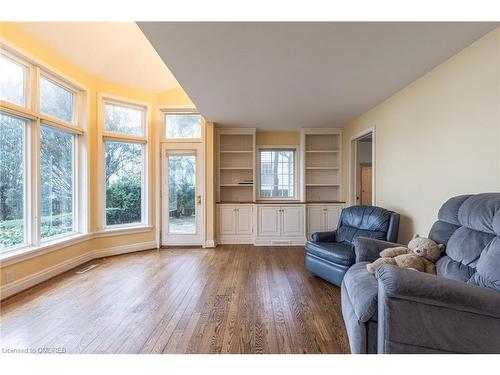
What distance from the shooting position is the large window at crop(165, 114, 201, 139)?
4.64m

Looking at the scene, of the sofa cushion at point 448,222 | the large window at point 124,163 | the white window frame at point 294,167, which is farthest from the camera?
the white window frame at point 294,167

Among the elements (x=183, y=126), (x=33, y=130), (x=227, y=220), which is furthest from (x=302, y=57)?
(x=227, y=220)

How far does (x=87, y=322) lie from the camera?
6.70ft

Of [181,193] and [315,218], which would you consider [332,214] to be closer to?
[315,218]

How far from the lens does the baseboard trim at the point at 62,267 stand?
8.34ft

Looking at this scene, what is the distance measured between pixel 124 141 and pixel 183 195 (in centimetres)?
139

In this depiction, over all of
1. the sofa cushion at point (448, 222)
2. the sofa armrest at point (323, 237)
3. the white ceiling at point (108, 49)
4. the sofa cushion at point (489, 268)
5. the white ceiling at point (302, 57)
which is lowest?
the sofa armrest at point (323, 237)

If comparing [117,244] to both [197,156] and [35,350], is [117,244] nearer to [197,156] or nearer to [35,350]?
[197,156]

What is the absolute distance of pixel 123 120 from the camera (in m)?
4.17

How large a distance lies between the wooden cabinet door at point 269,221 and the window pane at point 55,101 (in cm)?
350

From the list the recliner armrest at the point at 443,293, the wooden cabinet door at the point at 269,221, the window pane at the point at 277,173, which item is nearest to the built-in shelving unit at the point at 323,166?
the window pane at the point at 277,173

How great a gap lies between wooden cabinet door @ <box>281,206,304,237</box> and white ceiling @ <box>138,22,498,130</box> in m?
2.17

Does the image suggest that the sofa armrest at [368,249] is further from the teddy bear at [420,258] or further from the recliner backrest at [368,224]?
the recliner backrest at [368,224]

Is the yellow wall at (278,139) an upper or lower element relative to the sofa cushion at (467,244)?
upper
